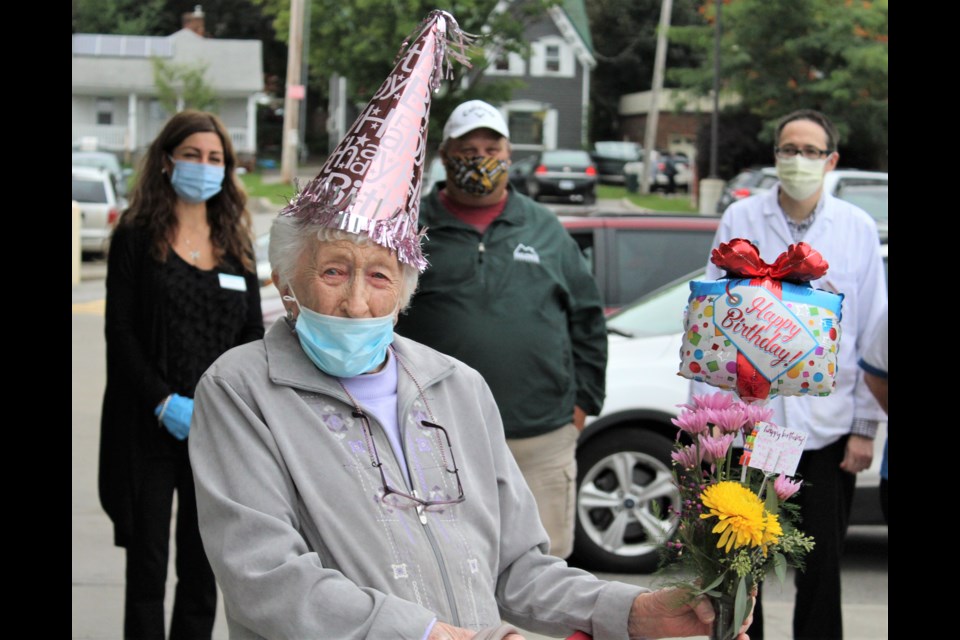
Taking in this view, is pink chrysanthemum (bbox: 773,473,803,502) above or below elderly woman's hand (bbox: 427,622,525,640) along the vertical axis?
above

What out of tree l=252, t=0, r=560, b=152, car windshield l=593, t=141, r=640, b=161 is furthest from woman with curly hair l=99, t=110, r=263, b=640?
car windshield l=593, t=141, r=640, b=161

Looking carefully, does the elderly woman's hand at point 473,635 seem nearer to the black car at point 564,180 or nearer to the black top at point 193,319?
the black top at point 193,319

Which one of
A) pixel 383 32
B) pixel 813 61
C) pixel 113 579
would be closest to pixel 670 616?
pixel 113 579

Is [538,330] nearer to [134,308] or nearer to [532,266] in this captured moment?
[532,266]

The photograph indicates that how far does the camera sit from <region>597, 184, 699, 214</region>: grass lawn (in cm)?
3681

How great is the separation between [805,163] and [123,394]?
2.61 m

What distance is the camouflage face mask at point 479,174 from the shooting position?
461 cm

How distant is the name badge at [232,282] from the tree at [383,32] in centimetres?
1624

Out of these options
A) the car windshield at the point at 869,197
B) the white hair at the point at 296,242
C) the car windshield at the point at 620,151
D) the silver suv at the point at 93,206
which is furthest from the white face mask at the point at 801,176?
the car windshield at the point at 620,151

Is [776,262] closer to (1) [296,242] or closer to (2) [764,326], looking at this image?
(2) [764,326]

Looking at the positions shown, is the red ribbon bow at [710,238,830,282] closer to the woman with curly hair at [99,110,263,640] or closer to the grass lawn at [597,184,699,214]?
the woman with curly hair at [99,110,263,640]

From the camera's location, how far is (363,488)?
101 inches

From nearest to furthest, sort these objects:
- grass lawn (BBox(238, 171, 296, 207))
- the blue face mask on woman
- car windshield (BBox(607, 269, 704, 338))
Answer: the blue face mask on woman → car windshield (BBox(607, 269, 704, 338)) → grass lawn (BBox(238, 171, 296, 207))

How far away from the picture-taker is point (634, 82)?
63.7 metres
